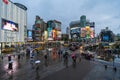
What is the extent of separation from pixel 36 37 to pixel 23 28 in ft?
170

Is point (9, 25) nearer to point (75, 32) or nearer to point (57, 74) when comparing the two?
point (57, 74)

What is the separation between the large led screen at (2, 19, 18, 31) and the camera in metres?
82.9

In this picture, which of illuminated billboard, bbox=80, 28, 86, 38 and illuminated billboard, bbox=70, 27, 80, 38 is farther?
illuminated billboard, bbox=70, 27, 80, 38

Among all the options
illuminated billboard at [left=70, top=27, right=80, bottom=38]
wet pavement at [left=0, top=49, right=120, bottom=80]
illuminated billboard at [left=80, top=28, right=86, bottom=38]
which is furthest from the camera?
illuminated billboard at [left=70, top=27, right=80, bottom=38]

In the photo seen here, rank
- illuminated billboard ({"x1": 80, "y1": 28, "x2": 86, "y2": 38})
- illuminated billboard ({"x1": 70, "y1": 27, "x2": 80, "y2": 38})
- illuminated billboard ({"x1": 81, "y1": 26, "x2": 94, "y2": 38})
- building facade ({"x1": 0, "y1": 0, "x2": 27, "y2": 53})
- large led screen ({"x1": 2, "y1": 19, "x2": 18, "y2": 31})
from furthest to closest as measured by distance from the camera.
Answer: illuminated billboard ({"x1": 70, "y1": 27, "x2": 80, "y2": 38}) → illuminated billboard ({"x1": 81, "y1": 26, "x2": 94, "y2": 38}) → illuminated billboard ({"x1": 80, "y1": 28, "x2": 86, "y2": 38}) → large led screen ({"x1": 2, "y1": 19, "x2": 18, "y2": 31}) → building facade ({"x1": 0, "y1": 0, "x2": 27, "y2": 53})

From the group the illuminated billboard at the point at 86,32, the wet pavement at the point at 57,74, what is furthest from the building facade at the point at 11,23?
the illuminated billboard at the point at 86,32

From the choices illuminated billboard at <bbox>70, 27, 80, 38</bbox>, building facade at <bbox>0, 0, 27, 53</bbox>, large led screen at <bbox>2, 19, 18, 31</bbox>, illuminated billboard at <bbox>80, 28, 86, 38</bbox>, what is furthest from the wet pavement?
illuminated billboard at <bbox>70, 27, 80, 38</bbox>

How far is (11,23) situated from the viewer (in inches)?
3570

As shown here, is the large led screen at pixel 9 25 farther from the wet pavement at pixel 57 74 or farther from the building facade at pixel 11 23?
the wet pavement at pixel 57 74

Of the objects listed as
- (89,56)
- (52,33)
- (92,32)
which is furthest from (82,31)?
(89,56)

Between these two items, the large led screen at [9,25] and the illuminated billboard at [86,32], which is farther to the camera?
the illuminated billboard at [86,32]

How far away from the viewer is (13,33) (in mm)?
95438

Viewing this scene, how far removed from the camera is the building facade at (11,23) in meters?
82.3

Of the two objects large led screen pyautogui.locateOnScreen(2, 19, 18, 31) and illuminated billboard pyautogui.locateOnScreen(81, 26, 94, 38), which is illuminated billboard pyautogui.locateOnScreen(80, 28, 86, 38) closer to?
illuminated billboard pyautogui.locateOnScreen(81, 26, 94, 38)
